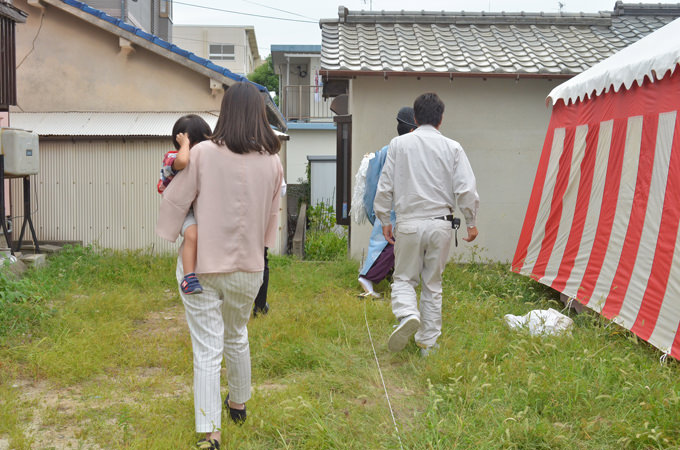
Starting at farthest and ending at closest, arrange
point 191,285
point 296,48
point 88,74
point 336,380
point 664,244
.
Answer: point 296,48
point 88,74
point 664,244
point 336,380
point 191,285

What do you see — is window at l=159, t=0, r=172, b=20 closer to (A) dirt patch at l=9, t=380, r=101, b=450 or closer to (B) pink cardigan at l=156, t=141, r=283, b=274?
(A) dirt patch at l=9, t=380, r=101, b=450

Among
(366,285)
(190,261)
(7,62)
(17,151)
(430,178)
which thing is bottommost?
(366,285)

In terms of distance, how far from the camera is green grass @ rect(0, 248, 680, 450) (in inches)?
131

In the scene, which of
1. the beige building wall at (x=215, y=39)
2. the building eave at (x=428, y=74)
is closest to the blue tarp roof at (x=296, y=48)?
the building eave at (x=428, y=74)

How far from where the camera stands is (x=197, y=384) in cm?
312

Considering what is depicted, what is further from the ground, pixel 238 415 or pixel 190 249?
pixel 190 249

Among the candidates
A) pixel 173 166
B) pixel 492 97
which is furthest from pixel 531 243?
pixel 173 166

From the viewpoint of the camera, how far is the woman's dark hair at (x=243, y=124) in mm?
3158

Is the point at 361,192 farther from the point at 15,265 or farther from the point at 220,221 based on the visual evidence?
the point at 15,265

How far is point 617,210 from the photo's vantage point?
5.38 m

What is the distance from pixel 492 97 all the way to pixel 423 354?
503cm

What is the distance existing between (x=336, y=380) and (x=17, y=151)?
5.21m

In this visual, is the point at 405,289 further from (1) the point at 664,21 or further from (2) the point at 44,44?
(1) the point at 664,21

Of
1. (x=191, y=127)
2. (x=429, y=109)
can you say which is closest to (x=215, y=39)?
(x=429, y=109)
